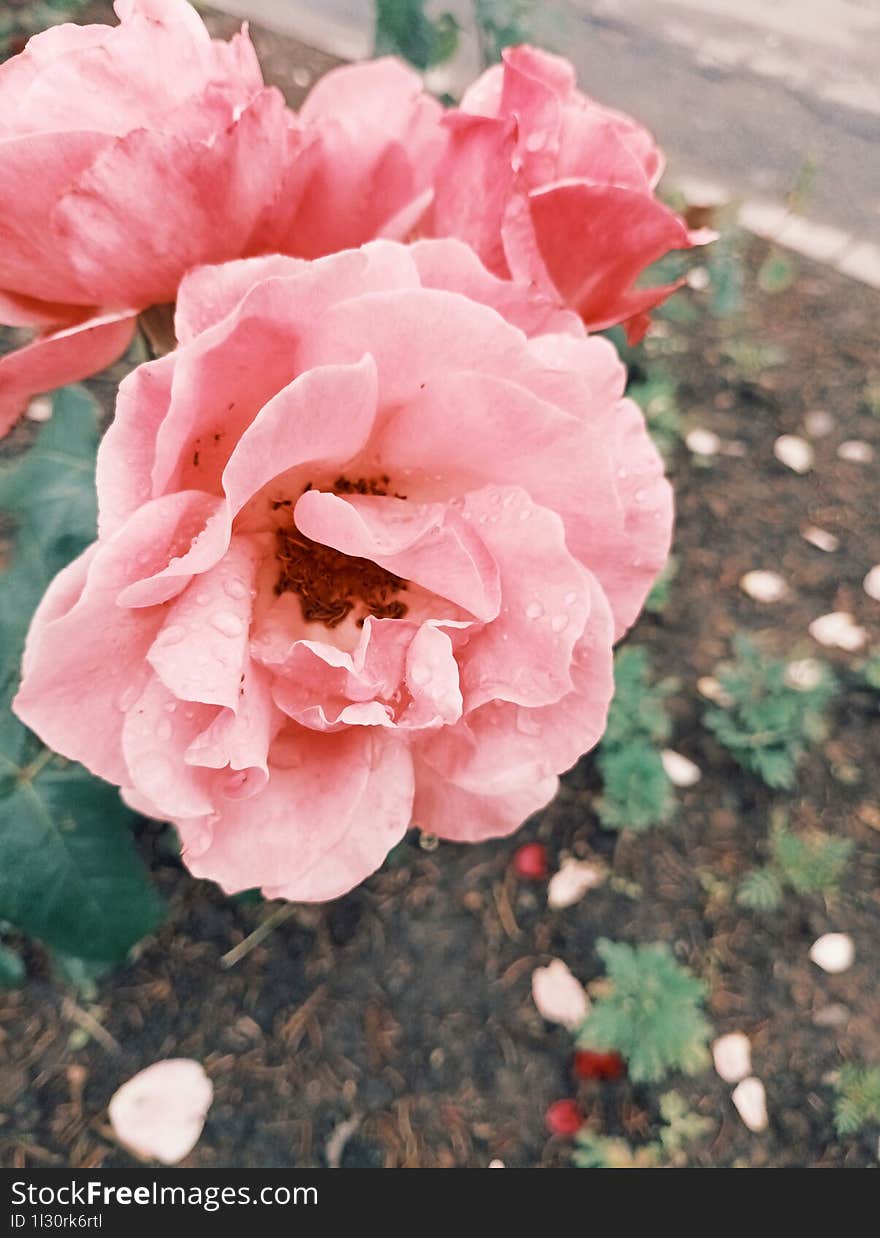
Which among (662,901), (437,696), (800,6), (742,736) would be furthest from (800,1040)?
(800,6)

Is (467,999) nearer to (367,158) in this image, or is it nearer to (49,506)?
(49,506)

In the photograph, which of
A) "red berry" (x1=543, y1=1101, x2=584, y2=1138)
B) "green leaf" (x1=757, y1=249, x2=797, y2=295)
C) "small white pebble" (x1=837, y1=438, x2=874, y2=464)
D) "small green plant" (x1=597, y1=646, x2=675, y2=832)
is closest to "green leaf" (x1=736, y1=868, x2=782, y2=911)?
"small green plant" (x1=597, y1=646, x2=675, y2=832)

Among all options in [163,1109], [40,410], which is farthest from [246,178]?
[40,410]

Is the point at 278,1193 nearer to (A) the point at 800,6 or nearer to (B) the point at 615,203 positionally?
(B) the point at 615,203

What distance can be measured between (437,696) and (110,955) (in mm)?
535

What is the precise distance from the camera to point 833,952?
1.40 metres

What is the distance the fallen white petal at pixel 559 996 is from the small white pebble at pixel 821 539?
1.01 metres

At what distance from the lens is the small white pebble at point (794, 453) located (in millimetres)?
2033

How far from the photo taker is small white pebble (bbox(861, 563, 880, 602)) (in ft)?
5.98

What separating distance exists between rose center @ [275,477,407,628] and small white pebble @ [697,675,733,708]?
1.17 m

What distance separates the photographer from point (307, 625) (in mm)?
544

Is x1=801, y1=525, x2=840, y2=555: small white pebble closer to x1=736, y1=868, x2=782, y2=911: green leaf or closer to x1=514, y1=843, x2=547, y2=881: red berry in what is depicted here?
x1=736, y1=868, x2=782, y2=911: green leaf

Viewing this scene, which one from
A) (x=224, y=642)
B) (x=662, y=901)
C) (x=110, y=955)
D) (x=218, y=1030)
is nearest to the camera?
A: (x=224, y=642)

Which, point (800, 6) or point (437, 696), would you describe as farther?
point (800, 6)
